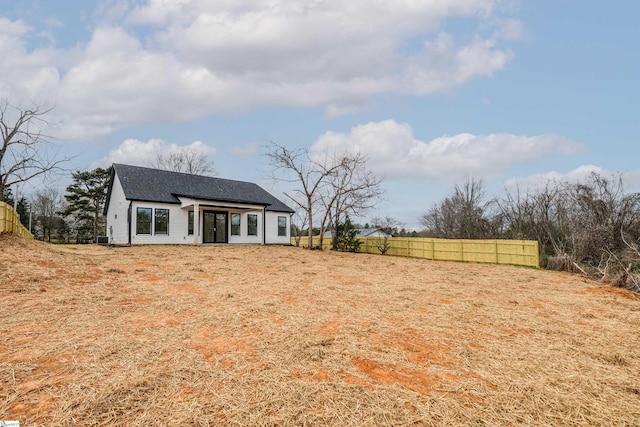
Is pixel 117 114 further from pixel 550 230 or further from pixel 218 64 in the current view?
pixel 550 230

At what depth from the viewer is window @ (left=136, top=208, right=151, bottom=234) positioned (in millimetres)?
15336

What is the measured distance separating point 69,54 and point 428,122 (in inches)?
509

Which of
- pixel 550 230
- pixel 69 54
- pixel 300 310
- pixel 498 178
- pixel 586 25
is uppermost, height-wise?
pixel 69 54

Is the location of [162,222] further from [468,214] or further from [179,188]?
[468,214]

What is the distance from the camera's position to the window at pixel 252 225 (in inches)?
762

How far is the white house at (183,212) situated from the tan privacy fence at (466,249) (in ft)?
23.4

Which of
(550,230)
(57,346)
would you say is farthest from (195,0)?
(550,230)

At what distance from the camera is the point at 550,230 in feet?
51.1

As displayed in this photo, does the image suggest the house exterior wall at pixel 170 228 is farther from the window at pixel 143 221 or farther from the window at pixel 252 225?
the window at pixel 252 225

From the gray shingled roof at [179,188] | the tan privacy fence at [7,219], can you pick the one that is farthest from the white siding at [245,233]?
the tan privacy fence at [7,219]

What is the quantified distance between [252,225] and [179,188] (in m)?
4.69

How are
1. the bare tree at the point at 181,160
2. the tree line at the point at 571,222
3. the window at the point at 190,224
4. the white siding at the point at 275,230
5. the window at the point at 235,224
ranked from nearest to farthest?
the tree line at the point at 571,222
the window at the point at 190,224
the window at the point at 235,224
the white siding at the point at 275,230
the bare tree at the point at 181,160

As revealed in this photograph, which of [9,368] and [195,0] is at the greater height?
[195,0]

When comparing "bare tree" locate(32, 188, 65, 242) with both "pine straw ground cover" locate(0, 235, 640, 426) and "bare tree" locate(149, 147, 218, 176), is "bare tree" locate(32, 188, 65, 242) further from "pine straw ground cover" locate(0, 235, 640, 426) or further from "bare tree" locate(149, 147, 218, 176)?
"pine straw ground cover" locate(0, 235, 640, 426)
